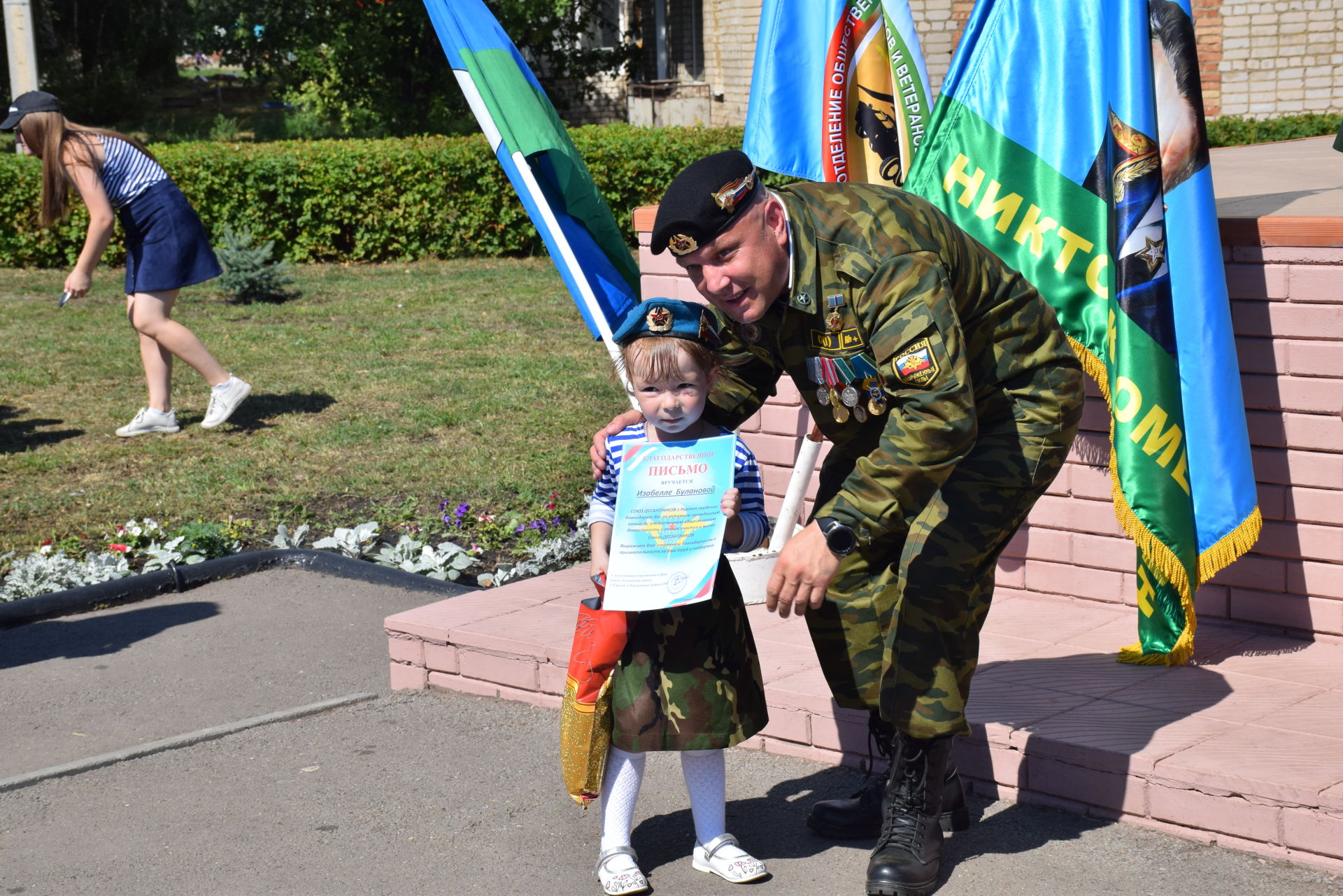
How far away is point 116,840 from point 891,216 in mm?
2473

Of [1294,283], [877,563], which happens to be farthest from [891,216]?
[1294,283]

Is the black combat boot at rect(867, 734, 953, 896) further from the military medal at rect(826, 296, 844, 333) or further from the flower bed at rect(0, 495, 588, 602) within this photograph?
the flower bed at rect(0, 495, 588, 602)

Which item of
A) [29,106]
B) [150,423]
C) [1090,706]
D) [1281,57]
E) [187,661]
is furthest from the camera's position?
[1281,57]

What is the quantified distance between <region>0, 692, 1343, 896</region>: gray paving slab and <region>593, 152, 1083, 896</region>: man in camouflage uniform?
0.22m

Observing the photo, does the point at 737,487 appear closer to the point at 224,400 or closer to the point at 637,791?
the point at 637,791

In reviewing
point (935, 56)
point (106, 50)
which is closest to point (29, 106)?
point (935, 56)

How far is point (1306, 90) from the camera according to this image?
22297 millimetres

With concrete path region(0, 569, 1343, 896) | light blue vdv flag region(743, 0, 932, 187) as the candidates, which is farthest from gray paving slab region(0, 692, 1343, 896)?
light blue vdv flag region(743, 0, 932, 187)

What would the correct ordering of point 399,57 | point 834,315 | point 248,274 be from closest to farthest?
point 834,315 → point 248,274 → point 399,57

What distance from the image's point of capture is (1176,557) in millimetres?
4148

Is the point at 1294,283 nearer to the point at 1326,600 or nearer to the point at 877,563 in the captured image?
the point at 1326,600

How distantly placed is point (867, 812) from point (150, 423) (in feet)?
19.3

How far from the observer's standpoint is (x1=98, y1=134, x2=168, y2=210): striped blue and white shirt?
7906mm

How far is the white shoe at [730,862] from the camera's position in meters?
3.19
